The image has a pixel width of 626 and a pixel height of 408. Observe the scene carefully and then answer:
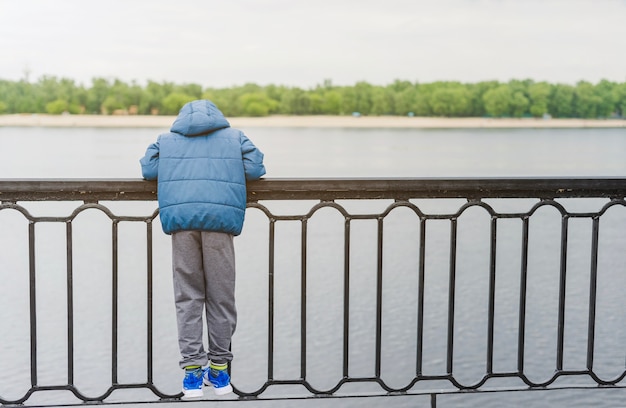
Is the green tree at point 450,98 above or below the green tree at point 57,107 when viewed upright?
above

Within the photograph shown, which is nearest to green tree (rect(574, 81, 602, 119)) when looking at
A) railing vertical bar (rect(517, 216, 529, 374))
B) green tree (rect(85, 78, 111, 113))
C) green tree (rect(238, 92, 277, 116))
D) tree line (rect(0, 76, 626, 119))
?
tree line (rect(0, 76, 626, 119))

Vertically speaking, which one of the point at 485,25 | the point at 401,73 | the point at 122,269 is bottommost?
the point at 122,269

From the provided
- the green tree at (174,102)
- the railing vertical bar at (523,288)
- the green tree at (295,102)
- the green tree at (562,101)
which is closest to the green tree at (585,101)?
the green tree at (562,101)

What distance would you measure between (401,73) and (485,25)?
1779cm

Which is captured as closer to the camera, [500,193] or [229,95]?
[500,193]

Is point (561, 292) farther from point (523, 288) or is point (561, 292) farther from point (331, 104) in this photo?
point (331, 104)

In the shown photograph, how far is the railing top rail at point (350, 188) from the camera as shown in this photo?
309 centimetres

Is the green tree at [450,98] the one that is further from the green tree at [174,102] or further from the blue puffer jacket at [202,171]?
the blue puffer jacket at [202,171]

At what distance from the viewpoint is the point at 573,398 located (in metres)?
8.44

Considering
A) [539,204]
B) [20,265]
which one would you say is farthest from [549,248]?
[539,204]

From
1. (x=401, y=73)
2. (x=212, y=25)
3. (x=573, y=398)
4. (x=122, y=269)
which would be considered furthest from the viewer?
(x=212, y=25)

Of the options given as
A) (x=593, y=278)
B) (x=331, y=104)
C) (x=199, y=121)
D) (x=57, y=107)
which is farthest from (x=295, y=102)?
(x=199, y=121)

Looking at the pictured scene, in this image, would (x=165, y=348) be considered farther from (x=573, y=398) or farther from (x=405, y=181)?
(x=405, y=181)

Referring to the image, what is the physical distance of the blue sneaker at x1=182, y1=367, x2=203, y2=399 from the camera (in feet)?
10.3
